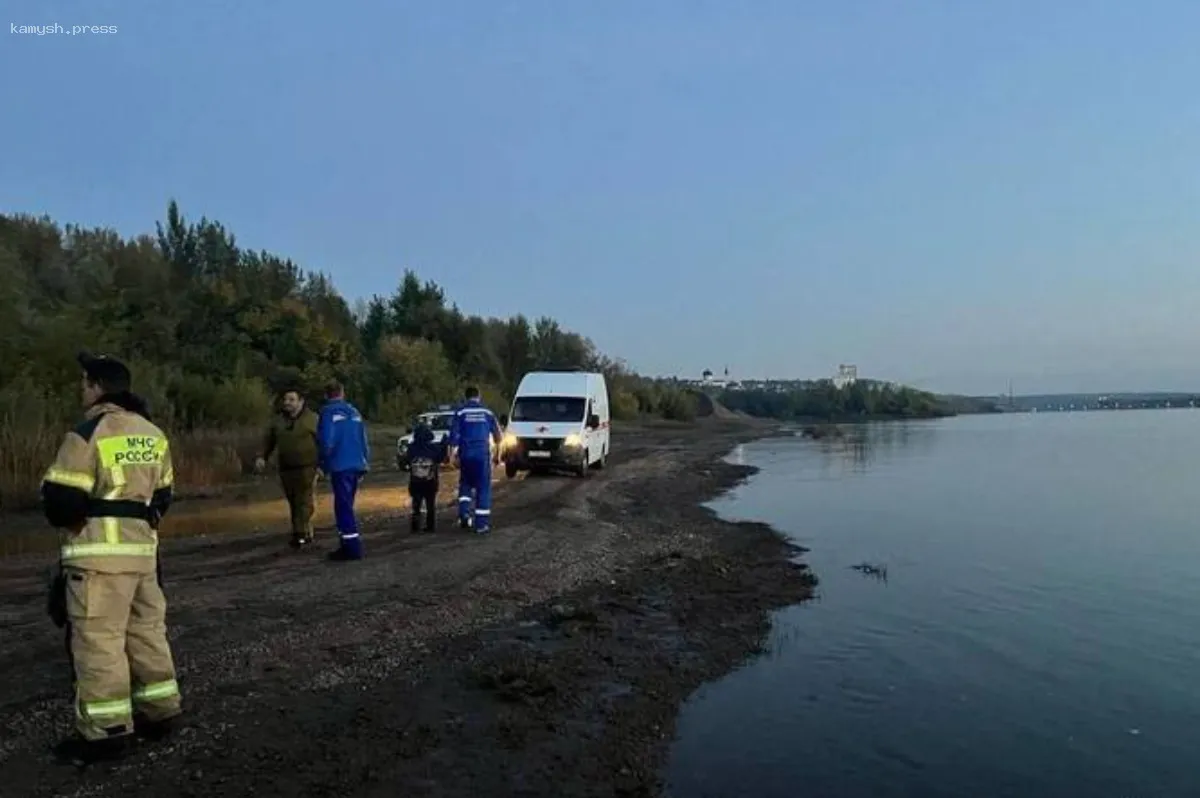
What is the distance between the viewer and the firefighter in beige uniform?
5.23 meters

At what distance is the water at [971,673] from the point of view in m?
6.53

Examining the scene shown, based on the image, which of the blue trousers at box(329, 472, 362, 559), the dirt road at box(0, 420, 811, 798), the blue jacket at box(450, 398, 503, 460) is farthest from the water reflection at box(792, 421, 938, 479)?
the blue trousers at box(329, 472, 362, 559)

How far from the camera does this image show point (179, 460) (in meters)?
22.8

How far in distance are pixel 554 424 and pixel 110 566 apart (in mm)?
19490

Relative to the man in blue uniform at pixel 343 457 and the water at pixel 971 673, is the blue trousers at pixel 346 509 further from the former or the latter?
the water at pixel 971 673

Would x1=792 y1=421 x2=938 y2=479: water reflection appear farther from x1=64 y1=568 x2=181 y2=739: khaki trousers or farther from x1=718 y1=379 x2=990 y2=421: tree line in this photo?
x1=718 y1=379 x2=990 y2=421: tree line

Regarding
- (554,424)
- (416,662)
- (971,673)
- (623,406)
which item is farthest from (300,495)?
(623,406)

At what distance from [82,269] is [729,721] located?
46.9m

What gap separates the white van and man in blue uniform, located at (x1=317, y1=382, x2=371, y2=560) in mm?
12842

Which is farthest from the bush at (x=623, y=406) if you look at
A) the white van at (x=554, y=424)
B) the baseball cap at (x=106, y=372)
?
the baseball cap at (x=106, y=372)

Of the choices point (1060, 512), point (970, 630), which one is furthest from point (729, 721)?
point (1060, 512)

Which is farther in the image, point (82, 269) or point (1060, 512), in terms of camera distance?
point (82, 269)

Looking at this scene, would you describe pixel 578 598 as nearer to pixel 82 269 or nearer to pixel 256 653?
pixel 256 653

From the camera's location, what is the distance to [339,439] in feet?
37.2
